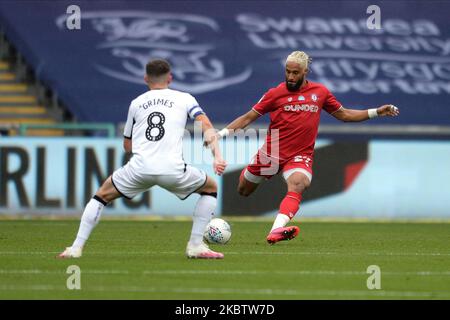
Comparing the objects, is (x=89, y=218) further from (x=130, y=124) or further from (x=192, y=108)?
(x=192, y=108)

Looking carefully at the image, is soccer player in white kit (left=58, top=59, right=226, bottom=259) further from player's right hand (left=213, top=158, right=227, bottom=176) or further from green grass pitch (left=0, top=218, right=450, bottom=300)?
green grass pitch (left=0, top=218, right=450, bottom=300)

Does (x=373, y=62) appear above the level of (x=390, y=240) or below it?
above

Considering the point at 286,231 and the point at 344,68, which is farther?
the point at 344,68

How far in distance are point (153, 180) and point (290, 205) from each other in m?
2.69

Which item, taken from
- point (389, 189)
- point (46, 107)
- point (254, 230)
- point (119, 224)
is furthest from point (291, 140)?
point (46, 107)

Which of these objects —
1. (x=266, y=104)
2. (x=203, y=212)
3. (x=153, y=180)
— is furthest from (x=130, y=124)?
(x=266, y=104)

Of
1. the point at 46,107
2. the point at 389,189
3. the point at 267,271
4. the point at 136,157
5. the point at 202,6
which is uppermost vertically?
the point at 202,6

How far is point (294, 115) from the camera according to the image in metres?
13.1

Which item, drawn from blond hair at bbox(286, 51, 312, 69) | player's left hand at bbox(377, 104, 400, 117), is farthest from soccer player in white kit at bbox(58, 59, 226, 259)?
player's left hand at bbox(377, 104, 400, 117)

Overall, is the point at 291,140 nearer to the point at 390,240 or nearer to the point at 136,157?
the point at 390,240

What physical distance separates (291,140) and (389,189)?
24.4ft

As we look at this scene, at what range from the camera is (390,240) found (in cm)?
1432

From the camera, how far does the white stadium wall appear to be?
19406 mm

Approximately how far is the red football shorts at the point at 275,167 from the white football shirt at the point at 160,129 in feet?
9.47
